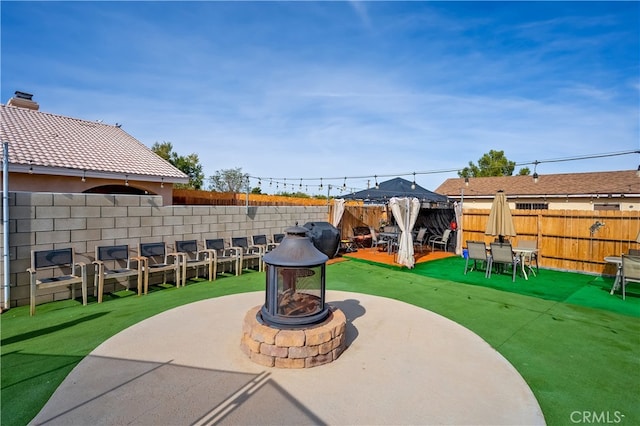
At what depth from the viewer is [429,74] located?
970 centimetres

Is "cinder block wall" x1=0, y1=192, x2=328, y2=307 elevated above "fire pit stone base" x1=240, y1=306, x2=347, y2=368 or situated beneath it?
elevated above

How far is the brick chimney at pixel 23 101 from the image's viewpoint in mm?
10555

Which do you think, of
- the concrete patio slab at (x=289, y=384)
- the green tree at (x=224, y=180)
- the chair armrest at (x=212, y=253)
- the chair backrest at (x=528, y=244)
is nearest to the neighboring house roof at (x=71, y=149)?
the chair armrest at (x=212, y=253)

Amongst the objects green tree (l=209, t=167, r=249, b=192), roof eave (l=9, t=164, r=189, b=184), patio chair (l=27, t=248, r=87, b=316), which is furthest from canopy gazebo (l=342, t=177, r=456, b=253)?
green tree (l=209, t=167, r=249, b=192)

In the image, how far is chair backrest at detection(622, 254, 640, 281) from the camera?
5.95m

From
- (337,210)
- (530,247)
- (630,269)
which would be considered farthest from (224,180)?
(630,269)

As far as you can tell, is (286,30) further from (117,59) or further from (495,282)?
(495,282)

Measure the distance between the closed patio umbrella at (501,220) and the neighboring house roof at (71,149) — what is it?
930 cm

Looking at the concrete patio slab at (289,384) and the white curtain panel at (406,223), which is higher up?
the white curtain panel at (406,223)

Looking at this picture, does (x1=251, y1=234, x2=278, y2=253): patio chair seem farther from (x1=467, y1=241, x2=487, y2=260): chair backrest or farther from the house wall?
(x1=467, y1=241, x2=487, y2=260): chair backrest

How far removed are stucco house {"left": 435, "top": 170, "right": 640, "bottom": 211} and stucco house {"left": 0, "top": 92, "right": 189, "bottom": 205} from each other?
1142 cm

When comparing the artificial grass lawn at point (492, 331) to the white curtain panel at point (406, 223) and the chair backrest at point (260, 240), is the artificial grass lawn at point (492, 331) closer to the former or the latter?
the white curtain panel at point (406, 223)

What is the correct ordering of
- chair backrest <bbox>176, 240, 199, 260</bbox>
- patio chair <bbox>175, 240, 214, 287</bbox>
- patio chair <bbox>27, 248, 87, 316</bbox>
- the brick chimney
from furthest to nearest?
1. the brick chimney
2. chair backrest <bbox>176, 240, 199, 260</bbox>
3. patio chair <bbox>175, 240, 214, 287</bbox>
4. patio chair <bbox>27, 248, 87, 316</bbox>

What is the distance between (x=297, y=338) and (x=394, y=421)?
45.2 inches
